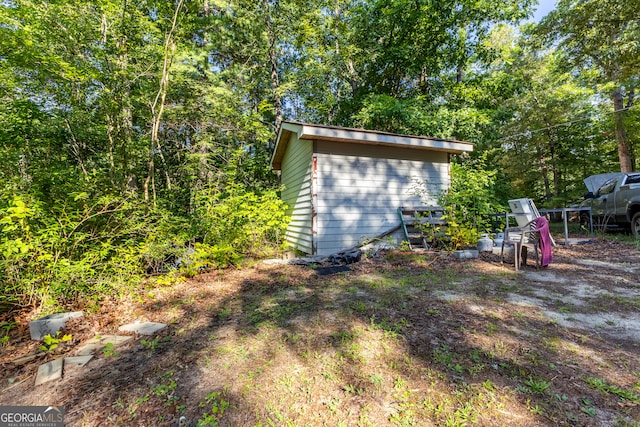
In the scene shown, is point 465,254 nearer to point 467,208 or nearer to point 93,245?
point 467,208

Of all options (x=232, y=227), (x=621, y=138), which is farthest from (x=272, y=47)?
(x=621, y=138)

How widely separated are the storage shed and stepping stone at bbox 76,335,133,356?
3.79 m

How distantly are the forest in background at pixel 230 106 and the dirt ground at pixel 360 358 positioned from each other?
1139mm

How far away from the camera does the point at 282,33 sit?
39.0 feet

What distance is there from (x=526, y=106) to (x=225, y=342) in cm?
1551

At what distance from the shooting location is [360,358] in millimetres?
2006

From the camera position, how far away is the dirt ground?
1521 mm

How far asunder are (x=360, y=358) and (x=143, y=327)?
6.99 ft

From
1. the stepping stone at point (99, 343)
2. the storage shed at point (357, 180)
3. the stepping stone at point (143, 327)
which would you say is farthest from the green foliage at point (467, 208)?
the stepping stone at point (99, 343)

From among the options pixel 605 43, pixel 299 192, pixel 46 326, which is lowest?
pixel 46 326

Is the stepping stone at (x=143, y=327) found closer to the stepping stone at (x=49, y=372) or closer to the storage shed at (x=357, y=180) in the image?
the stepping stone at (x=49, y=372)

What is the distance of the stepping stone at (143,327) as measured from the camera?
8.41 feet

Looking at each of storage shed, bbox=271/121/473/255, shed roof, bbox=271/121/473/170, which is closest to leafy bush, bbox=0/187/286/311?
storage shed, bbox=271/121/473/255

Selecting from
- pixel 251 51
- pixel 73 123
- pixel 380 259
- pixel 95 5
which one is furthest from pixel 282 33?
pixel 380 259
